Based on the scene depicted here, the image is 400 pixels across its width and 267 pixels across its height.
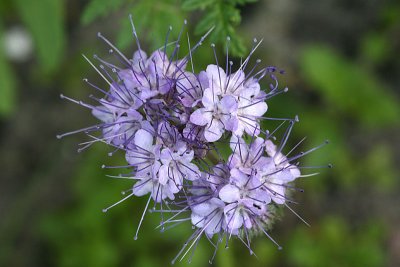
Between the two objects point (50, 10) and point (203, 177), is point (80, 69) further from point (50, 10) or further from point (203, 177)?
point (203, 177)

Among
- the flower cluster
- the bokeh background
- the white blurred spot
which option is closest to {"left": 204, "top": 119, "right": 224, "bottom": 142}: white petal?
the flower cluster

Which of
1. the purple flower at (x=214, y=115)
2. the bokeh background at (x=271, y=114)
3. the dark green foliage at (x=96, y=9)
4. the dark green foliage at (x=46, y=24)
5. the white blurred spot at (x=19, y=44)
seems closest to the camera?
the purple flower at (x=214, y=115)

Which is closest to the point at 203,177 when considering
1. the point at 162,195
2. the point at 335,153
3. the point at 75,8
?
the point at 162,195

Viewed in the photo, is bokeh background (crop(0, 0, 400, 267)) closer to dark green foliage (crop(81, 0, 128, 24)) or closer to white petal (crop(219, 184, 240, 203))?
dark green foliage (crop(81, 0, 128, 24))

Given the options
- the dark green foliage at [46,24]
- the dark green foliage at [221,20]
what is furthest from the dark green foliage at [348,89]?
the dark green foliage at [221,20]

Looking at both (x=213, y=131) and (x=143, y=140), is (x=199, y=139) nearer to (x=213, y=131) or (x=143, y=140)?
(x=213, y=131)

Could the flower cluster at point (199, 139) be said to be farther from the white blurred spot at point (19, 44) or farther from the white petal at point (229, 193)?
the white blurred spot at point (19, 44)
